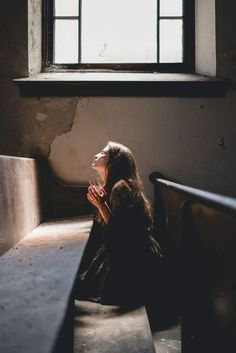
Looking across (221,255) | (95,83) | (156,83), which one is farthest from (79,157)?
(221,255)

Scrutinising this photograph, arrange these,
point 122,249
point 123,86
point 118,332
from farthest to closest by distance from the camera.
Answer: point 123,86 < point 122,249 < point 118,332

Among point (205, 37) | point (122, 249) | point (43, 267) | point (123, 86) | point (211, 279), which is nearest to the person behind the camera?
point (211, 279)

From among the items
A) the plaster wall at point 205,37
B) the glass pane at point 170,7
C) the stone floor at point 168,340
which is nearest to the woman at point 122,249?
the stone floor at point 168,340

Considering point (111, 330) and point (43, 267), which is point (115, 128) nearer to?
point (111, 330)

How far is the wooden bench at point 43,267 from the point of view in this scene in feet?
2.69

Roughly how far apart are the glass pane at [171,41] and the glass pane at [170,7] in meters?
0.07

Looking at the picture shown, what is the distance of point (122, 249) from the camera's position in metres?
2.27

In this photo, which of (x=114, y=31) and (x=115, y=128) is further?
(x=114, y=31)

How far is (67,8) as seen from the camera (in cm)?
338

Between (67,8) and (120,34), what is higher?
(67,8)

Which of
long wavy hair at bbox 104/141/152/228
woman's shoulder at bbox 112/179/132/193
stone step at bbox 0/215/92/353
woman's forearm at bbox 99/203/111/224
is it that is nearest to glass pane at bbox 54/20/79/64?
long wavy hair at bbox 104/141/152/228

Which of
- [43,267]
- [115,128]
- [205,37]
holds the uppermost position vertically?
[205,37]

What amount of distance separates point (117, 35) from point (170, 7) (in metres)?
0.56

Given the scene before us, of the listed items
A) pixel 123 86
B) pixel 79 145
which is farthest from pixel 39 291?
pixel 123 86
